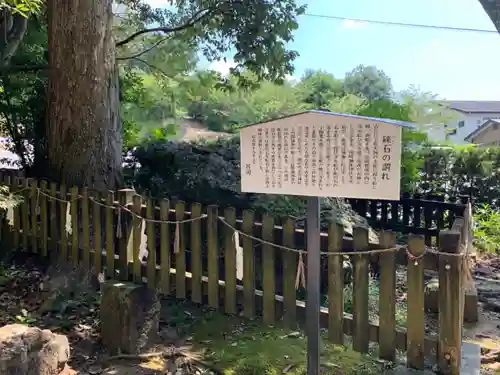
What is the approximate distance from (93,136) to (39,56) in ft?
6.91

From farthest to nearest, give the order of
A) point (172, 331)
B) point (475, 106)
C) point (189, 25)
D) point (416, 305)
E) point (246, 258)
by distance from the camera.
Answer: point (475, 106), point (189, 25), point (172, 331), point (246, 258), point (416, 305)

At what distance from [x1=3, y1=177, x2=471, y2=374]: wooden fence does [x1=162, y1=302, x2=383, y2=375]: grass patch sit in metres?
0.31

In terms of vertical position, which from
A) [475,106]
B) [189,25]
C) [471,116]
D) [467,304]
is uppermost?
[475,106]

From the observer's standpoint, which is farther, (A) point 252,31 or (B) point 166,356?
(A) point 252,31

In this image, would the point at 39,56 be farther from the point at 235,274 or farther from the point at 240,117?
the point at 240,117

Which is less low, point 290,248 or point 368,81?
point 368,81

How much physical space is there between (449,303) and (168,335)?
2.42 meters

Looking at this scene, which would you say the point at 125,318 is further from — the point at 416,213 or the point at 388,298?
the point at 416,213

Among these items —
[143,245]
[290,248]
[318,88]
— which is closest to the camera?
[290,248]

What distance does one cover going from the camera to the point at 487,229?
26.2 ft

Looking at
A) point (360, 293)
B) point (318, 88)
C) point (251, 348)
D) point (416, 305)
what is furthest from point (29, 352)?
point (318, 88)

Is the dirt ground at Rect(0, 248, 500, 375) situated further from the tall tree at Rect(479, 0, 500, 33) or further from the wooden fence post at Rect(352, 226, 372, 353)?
the tall tree at Rect(479, 0, 500, 33)

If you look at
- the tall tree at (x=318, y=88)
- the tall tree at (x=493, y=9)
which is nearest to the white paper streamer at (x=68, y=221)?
the tall tree at (x=493, y=9)

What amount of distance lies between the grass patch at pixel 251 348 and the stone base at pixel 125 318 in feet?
1.47
